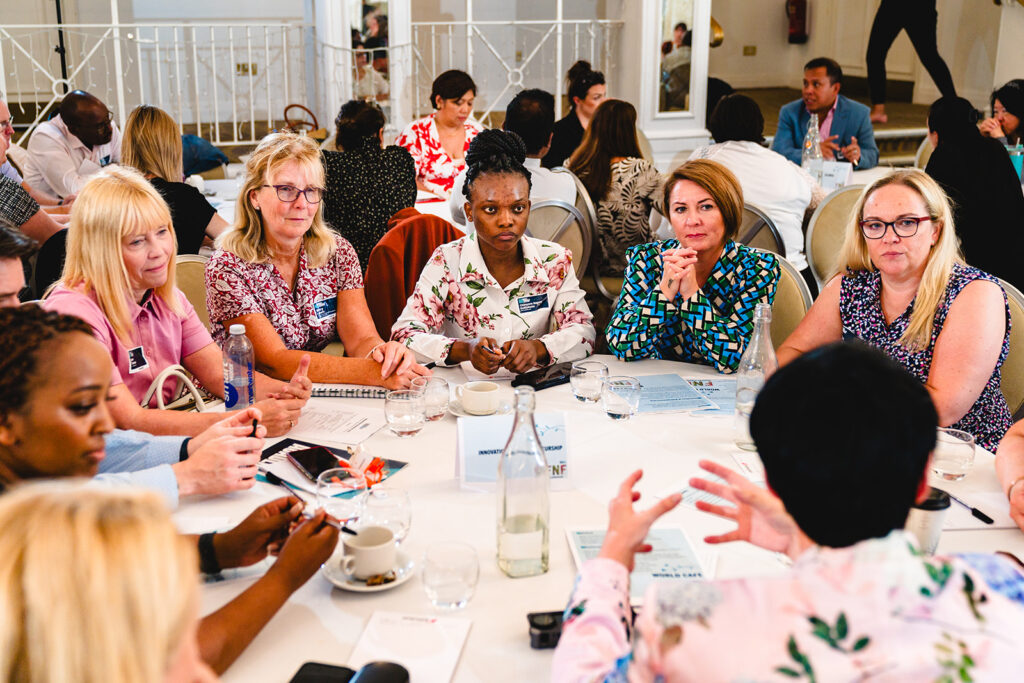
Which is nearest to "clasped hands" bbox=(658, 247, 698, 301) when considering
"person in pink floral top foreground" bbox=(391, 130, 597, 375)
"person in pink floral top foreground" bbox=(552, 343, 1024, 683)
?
"person in pink floral top foreground" bbox=(391, 130, 597, 375)

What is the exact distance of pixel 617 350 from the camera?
252cm

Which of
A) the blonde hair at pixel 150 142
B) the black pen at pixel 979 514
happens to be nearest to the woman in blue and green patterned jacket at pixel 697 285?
the black pen at pixel 979 514

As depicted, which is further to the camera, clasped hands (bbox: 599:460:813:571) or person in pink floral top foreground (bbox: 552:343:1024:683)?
clasped hands (bbox: 599:460:813:571)

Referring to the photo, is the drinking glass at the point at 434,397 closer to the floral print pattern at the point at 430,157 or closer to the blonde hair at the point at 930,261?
the blonde hair at the point at 930,261

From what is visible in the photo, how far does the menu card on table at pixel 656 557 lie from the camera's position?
4.67 ft

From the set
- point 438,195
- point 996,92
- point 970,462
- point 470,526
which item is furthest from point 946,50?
point 470,526

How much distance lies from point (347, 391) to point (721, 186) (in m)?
1.20

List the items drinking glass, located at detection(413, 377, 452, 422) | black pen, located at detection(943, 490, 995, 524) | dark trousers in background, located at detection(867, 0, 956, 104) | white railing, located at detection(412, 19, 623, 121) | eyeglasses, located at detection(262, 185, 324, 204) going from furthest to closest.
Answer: white railing, located at detection(412, 19, 623, 121) < dark trousers in background, located at detection(867, 0, 956, 104) < eyeglasses, located at detection(262, 185, 324, 204) < drinking glass, located at detection(413, 377, 452, 422) < black pen, located at detection(943, 490, 995, 524)

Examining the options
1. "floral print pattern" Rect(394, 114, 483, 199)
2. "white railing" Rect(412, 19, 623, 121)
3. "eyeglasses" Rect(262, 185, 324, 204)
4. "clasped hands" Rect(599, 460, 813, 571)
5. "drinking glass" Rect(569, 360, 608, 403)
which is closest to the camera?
"clasped hands" Rect(599, 460, 813, 571)

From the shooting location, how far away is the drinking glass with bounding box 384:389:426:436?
78.8 inches

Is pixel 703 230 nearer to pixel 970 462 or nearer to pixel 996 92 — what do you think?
pixel 970 462

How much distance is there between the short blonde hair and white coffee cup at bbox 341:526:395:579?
1.55 meters

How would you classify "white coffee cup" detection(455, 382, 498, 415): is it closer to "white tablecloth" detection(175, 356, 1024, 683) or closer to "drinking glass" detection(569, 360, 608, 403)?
"white tablecloth" detection(175, 356, 1024, 683)

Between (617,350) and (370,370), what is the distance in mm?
687
